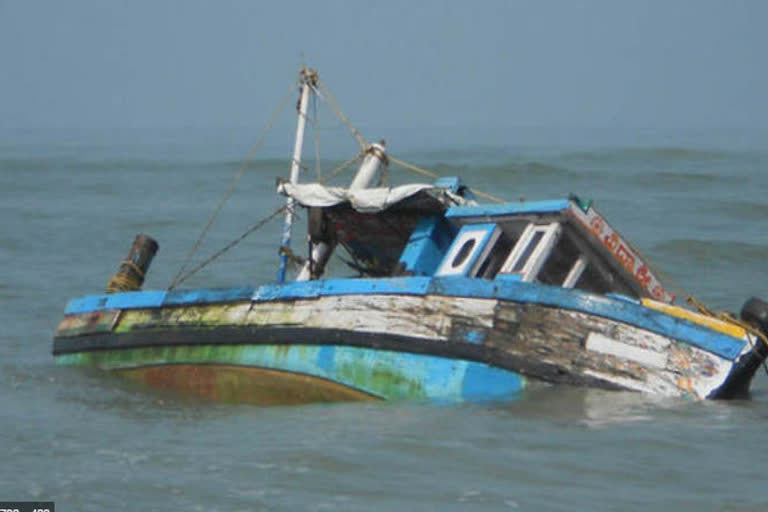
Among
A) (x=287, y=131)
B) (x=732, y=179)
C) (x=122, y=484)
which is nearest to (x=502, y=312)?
(x=122, y=484)

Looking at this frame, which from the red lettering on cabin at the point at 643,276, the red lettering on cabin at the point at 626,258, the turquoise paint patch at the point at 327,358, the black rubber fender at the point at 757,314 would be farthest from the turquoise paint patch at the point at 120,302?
the black rubber fender at the point at 757,314

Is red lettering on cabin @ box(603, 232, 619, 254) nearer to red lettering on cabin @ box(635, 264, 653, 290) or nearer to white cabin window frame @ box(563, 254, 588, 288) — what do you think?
white cabin window frame @ box(563, 254, 588, 288)

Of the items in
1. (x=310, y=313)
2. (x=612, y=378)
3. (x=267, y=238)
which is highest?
(x=267, y=238)

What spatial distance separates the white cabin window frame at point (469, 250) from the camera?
38.4 feet

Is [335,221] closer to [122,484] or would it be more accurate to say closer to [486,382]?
[486,382]

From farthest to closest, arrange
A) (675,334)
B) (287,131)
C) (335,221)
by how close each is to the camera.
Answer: (287,131)
(335,221)
(675,334)

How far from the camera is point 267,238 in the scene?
962 inches

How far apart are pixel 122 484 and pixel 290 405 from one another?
2.86 metres

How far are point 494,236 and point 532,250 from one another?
1.23ft

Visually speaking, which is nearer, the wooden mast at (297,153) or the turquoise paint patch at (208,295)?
the turquoise paint patch at (208,295)

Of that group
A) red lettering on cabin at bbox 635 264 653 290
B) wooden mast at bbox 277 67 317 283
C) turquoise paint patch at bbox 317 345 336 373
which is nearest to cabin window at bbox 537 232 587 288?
red lettering on cabin at bbox 635 264 653 290

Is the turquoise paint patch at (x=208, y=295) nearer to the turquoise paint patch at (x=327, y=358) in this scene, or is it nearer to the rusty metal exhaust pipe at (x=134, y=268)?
the turquoise paint patch at (x=327, y=358)

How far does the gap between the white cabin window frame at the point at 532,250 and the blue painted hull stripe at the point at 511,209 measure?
16 cm

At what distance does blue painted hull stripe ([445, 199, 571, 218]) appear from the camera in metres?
11.4
